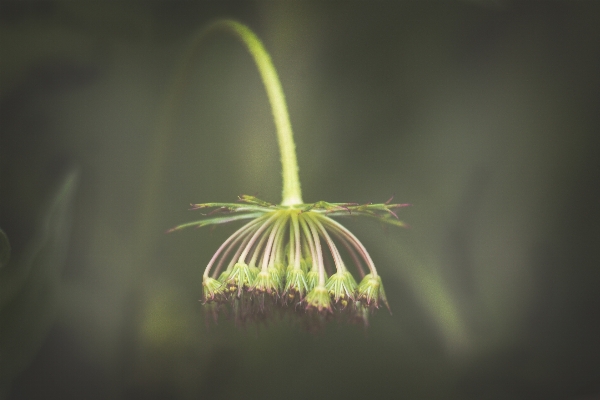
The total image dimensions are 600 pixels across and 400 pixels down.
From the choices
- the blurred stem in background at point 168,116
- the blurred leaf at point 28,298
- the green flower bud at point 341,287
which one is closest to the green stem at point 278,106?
the blurred stem in background at point 168,116

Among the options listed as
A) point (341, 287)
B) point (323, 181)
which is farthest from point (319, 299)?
point (323, 181)

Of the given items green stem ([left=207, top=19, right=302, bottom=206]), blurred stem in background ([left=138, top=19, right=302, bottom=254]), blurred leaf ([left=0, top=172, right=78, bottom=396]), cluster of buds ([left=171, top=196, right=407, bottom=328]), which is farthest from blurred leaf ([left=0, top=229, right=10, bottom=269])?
green stem ([left=207, top=19, right=302, bottom=206])

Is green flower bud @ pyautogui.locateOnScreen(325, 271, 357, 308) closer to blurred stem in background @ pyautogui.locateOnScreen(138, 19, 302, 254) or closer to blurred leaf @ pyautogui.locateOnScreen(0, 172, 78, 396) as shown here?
blurred stem in background @ pyautogui.locateOnScreen(138, 19, 302, 254)

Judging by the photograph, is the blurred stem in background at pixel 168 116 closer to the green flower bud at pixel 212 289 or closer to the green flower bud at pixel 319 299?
the green flower bud at pixel 212 289

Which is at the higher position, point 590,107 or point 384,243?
point 590,107

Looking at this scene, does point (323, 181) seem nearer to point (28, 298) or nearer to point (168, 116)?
point (168, 116)

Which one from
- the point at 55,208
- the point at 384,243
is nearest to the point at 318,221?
the point at 384,243

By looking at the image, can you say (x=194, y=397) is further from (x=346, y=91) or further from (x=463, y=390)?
(x=346, y=91)
